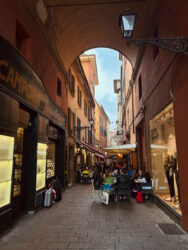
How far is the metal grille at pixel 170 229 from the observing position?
16.7 ft

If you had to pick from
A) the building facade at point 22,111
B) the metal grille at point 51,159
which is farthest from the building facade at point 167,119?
the metal grille at point 51,159

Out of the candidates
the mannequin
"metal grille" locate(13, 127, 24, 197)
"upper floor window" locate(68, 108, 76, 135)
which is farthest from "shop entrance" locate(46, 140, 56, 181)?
the mannequin

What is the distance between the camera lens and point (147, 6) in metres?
8.86

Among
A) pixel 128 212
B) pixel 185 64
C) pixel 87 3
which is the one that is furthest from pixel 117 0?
pixel 128 212

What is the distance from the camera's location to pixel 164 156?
8500 mm

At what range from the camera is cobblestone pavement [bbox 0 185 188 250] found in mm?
4371

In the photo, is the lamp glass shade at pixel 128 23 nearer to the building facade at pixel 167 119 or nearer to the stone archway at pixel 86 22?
the building facade at pixel 167 119

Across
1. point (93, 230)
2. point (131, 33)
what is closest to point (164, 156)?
point (93, 230)

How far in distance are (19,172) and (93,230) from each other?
131 inches

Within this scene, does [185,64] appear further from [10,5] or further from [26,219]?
[26,219]

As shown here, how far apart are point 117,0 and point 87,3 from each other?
54.5 inches

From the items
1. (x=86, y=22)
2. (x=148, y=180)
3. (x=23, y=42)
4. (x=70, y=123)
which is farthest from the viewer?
(x=70, y=123)

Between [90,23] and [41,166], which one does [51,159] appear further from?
[90,23]

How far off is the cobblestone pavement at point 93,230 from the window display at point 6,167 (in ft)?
3.00
